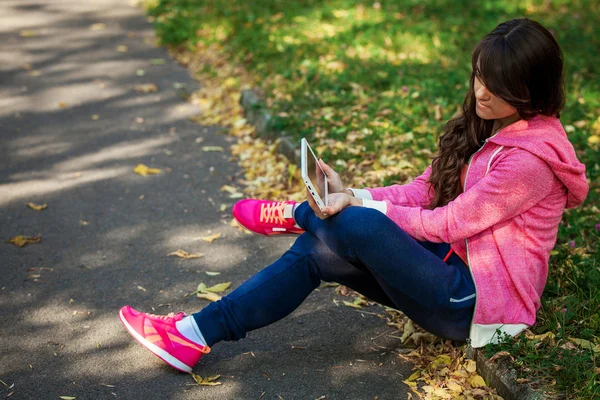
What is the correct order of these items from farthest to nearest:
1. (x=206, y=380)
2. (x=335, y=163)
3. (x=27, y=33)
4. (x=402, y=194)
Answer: (x=27, y=33) < (x=335, y=163) < (x=402, y=194) < (x=206, y=380)

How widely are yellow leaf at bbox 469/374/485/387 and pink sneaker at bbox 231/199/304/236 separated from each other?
94 cm

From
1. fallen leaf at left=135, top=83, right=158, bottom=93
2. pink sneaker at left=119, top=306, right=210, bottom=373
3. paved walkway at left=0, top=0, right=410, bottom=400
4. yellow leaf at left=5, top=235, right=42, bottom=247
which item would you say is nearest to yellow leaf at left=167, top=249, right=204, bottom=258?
paved walkway at left=0, top=0, right=410, bottom=400

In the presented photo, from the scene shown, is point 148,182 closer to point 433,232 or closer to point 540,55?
point 433,232

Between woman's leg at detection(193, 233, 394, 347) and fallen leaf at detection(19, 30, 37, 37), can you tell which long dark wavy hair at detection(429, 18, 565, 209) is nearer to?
woman's leg at detection(193, 233, 394, 347)

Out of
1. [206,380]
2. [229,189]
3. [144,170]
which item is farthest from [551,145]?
[144,170]

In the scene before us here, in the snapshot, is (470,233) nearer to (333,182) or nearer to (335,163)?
(333,182)

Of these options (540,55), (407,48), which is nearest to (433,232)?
(540,55)

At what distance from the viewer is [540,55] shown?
7.68 feet

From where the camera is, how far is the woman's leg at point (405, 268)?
7.93 ft

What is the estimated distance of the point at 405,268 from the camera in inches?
95.0

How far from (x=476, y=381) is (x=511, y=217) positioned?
692 millimetres

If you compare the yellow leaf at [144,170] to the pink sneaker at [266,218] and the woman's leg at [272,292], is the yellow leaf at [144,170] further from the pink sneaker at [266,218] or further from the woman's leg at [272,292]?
the woman's leg at [272,292]

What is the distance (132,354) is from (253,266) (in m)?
1.02

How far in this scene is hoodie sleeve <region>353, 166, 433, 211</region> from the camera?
2.91m
